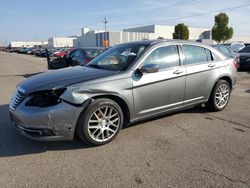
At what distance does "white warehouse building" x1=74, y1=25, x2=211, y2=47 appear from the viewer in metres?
79.4

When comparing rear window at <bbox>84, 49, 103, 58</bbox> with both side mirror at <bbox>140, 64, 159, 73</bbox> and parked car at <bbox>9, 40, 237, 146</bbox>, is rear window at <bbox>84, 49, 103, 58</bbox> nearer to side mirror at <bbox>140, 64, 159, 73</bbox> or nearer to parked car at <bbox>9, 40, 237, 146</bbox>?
parked car at <bbox>9, 40, 237, 146</bbox>

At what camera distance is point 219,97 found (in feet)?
18.8

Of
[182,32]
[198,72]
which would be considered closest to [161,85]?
[198,72]

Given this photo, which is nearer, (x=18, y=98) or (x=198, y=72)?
(x=18, y=98)

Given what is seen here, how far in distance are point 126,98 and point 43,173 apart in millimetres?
1670

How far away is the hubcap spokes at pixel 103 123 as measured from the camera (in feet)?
13.0

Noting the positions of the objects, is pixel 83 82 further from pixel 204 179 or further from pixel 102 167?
pixel 204 179

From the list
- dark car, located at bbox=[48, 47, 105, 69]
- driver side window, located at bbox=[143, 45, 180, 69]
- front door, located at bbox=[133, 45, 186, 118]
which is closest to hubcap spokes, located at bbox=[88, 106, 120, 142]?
front door, located at bbox=[133, 45, 186, 118]

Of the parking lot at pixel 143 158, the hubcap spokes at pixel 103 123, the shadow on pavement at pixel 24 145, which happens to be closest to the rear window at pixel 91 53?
the parking lot at pixel 143 158

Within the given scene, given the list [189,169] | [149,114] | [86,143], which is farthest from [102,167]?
[149,114]

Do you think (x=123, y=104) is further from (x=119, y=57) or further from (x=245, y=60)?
(x=245, y=60)

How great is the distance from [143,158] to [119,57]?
2.03 metres

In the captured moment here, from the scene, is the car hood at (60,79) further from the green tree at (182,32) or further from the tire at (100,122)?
the green tree at (182,32)

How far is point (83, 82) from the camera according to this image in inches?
153
